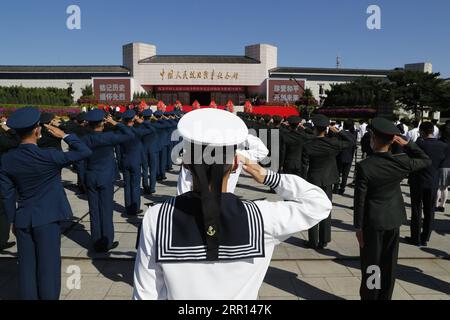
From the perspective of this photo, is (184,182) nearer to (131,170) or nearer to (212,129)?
(212,129)

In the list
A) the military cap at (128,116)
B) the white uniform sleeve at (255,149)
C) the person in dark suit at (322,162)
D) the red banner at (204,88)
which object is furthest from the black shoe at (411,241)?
the red banner at (204,88)

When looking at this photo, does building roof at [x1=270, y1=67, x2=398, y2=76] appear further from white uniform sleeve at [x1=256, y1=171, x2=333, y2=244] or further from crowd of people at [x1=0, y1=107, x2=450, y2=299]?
white uniform sleeve at [x1=256, y1=171, x2=333, y2=244]

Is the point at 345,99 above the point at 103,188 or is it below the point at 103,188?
above

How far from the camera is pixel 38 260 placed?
3324 mm

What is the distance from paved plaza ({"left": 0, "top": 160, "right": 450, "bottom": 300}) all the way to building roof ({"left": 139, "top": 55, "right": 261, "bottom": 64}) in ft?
147

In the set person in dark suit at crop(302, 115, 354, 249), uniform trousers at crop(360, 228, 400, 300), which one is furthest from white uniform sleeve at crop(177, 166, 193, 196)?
person in dark suit at crop(302, 115, 354, 249)

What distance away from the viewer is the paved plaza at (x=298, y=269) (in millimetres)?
3928

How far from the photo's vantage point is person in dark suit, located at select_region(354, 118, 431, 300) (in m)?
3.32

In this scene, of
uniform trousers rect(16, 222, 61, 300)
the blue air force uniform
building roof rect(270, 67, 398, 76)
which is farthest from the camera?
building roof rect(270, 67, 398, 76)

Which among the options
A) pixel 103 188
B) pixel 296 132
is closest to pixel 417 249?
pixel 296 132

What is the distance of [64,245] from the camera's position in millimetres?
5273

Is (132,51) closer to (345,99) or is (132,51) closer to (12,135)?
(345,99)

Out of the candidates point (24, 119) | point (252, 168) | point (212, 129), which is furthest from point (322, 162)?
point (212, 129)
